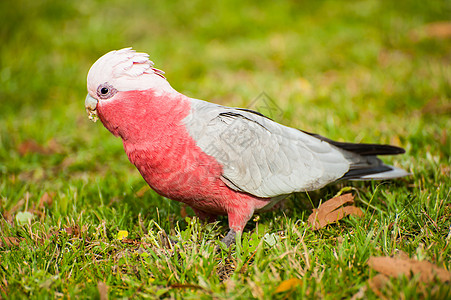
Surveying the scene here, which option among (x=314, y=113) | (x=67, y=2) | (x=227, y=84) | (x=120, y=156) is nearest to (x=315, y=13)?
(x=227, y=84)

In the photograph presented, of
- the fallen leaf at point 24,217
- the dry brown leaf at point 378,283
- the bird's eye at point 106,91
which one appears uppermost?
the bird's eye at point 106,91

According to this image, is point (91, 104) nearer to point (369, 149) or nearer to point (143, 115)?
point (143, 115)

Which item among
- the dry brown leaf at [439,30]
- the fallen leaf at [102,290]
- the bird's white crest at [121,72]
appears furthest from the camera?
the dry brown leaf at [439,30]

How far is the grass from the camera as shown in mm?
2033

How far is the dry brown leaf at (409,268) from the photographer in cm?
177

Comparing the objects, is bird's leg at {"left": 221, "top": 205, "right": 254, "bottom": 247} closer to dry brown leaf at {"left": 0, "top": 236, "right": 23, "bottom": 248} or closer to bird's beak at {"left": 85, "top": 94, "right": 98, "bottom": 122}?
bird's beak at {"left": 85, "top": 94, "right": 98, "bottom": 122}

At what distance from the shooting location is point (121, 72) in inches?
84.7

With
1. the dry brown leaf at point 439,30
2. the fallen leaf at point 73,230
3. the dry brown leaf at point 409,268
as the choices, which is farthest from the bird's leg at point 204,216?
the dry brown leaf at point 439,30

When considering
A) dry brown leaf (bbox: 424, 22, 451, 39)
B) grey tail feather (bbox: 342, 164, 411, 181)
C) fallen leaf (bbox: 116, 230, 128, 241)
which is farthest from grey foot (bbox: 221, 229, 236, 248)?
dry brown leaf (bbox: 424, 22, 451, 39)

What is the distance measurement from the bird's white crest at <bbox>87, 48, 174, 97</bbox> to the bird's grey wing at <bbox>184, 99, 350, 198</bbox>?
0.34 meters

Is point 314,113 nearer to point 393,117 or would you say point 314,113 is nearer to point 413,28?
point 393,117

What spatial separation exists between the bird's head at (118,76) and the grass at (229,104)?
847 mm

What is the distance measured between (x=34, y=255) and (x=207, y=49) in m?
4.67

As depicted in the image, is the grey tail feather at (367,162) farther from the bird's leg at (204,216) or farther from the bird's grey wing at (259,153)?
the bird's leg at (204,216)
